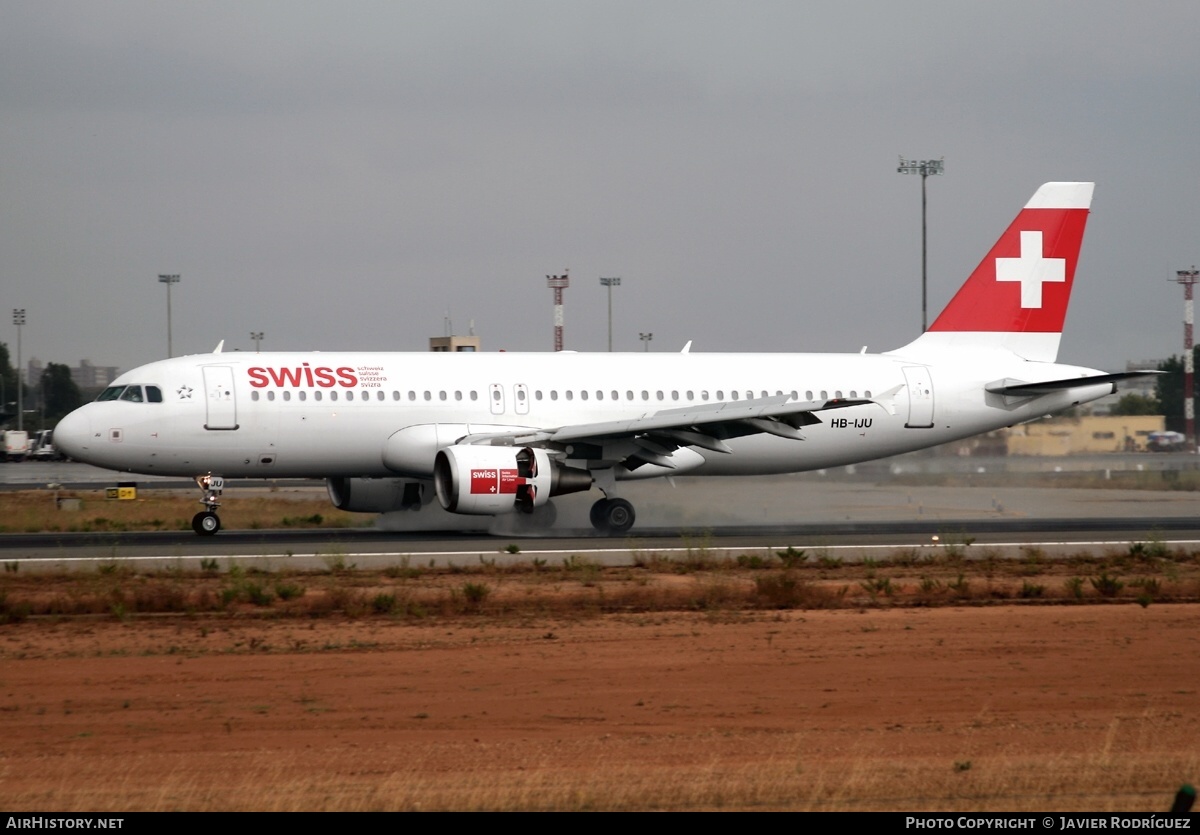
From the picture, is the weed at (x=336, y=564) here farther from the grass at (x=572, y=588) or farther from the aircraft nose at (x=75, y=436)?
the aircraft nose at (x=75, y=436)

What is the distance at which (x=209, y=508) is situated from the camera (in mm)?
26453

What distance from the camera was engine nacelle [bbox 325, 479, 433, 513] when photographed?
28.1 metres

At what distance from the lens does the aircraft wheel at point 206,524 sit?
26172 mm

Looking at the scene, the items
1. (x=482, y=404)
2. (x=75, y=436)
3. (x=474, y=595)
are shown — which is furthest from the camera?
(x=482, y=404)

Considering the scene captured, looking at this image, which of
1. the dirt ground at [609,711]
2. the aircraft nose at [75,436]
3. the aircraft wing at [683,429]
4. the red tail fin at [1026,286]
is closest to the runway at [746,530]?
the aircraft nose at [75,436]

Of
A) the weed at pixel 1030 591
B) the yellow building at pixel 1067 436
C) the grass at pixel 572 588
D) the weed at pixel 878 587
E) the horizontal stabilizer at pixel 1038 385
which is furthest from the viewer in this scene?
the yellow building at pixel 1067 436

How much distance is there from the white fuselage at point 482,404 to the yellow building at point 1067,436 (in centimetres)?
501

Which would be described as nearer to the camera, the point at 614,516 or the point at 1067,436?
the point at 614,516

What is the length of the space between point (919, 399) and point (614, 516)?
298 inches

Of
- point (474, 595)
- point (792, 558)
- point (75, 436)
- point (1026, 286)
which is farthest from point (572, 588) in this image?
point (1026, 286)

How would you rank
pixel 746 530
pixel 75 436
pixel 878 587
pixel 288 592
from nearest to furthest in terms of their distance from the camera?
1. pixel 288 592
2. pixel 878 587
3. pixel 75 436
4. pixel 746 530

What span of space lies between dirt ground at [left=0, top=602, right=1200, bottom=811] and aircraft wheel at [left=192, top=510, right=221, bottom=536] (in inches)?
394

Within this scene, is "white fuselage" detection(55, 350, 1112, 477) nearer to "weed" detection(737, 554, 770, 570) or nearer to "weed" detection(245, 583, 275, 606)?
"weed" detection(737, 554, 770, 570)

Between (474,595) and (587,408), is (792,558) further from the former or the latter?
(587,408)
